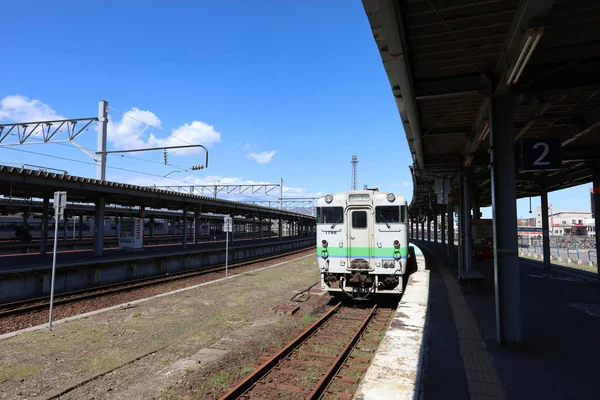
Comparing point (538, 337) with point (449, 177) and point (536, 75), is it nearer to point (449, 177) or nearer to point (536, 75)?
point (536, 75)

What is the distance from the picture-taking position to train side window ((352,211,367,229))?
10.5m

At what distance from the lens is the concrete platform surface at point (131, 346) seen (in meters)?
5.36

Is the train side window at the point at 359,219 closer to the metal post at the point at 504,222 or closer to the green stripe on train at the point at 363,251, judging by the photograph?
the green stripe on train at the point at 363,251

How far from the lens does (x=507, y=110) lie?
6.22 metres

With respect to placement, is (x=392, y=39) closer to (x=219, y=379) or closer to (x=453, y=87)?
(x=453, y=87)

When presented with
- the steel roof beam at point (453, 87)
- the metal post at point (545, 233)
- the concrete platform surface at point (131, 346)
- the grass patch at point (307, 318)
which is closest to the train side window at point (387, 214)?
the grass patch at point (307, 318)

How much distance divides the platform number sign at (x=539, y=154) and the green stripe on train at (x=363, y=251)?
430 cm

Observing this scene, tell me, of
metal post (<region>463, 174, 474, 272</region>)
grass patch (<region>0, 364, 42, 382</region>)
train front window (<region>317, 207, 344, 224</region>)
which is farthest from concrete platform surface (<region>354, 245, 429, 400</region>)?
metal post (<region>463, 174, 474, 272</region>)

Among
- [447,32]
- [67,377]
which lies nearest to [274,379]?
[67,377]

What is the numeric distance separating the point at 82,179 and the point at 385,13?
14811 millimetres

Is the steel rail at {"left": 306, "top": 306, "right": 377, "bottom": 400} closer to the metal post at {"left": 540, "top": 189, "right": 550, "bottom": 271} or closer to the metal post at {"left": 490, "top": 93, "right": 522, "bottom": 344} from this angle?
the metal post at {"left": 490, "top": 93, "right": 522, "bottom": 344}

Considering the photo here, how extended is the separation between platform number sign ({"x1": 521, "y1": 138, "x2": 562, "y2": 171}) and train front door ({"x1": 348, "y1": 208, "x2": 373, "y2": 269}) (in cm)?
467

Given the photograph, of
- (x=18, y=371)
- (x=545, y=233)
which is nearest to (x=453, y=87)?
(x=18, y=371)

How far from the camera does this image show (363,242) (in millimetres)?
10336
